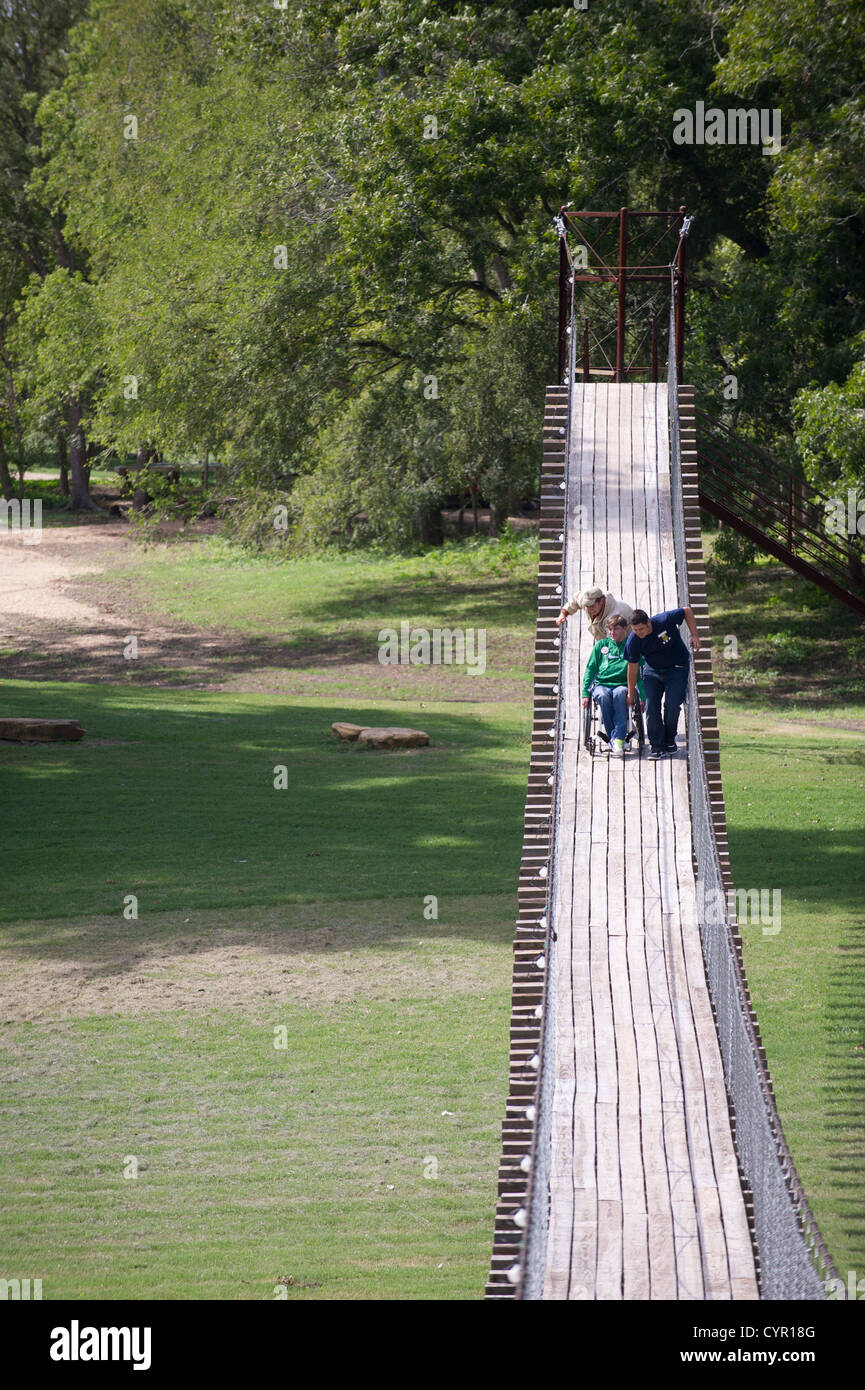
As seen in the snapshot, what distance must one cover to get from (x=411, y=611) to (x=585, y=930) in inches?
993

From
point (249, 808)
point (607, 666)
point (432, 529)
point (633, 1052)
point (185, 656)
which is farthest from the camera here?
point (432, 529)

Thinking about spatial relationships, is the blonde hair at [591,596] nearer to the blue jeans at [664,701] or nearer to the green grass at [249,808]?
the blue jeans at [664,701]

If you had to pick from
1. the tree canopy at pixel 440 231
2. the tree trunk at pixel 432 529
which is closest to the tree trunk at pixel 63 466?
A: the tree trunk at pixel 432 529

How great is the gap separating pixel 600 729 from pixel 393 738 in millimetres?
10652

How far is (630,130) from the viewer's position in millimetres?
24656

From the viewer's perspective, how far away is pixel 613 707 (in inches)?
418

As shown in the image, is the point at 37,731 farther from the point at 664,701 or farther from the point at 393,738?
the point at 664,701

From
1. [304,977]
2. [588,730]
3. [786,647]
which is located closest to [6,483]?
[786,647]

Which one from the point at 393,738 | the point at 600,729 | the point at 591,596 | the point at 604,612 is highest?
the point at 591,596

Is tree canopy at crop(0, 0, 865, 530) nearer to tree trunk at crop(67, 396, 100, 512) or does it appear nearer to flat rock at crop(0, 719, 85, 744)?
flat rock at crop(0, 719, 85, 744)

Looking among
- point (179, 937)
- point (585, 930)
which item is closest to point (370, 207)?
point (179, 937)

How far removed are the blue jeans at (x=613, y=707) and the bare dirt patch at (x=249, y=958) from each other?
334 cm

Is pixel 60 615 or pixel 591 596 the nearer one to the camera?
pixel 591 596

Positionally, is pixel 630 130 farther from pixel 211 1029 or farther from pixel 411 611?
pixel 211 1029
